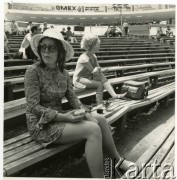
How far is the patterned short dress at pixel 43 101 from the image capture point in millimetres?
1578

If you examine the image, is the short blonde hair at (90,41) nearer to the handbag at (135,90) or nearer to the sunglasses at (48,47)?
the handbag at (135,90)

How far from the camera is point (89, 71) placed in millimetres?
2879

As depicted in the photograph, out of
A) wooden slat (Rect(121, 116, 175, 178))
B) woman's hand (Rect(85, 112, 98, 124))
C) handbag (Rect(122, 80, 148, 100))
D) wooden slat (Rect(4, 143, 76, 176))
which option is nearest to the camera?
wooden slat (Rect(4, 143, 76, 176))

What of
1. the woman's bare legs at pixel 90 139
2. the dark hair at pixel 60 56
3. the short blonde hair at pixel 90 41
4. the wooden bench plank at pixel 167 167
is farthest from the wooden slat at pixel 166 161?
the short blonde hair at pixel 90 41

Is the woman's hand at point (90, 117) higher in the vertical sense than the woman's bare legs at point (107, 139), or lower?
higher

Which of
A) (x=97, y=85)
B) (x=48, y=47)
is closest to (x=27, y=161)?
(x=48, y=47)

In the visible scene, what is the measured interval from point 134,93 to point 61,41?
4.90ft

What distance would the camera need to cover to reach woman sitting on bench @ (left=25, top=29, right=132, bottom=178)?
1547 millimetres

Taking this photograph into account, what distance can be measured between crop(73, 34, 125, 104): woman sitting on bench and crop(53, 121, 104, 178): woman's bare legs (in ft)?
4.23

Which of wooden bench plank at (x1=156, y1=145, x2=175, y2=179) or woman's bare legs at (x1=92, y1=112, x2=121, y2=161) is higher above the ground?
woman's bare legs at (x1=92, y1=112, x2=121, y2=161)

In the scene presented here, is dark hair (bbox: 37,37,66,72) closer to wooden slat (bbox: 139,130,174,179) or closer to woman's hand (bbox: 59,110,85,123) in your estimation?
woman's hand (bbox: 59,110,85,123)

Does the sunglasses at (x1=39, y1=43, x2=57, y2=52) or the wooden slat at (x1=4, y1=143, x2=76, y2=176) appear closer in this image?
the wooden slat at (x1=4, y1=143, x2=76, y2=176)

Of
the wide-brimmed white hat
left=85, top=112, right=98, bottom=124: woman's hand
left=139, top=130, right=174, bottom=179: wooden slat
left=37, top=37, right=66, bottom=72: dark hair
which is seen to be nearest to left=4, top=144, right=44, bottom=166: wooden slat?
left=85, top=112, right=98, bottom=124: woman's hand

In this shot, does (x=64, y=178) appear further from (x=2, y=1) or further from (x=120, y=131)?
(x=2, y=1)
